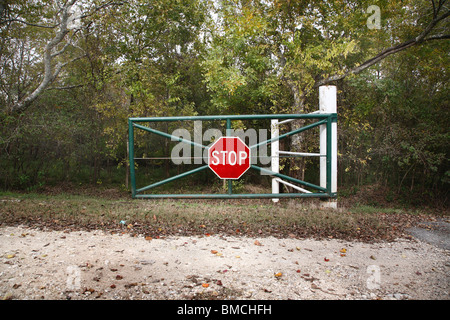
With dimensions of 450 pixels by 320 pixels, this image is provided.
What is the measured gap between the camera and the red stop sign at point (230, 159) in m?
3.09

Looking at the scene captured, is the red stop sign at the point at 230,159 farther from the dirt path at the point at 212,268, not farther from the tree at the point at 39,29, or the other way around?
the tree at the point at 39,29

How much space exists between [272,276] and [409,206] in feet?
40.6

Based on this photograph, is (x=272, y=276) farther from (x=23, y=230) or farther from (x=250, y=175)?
(x=250, y=175)

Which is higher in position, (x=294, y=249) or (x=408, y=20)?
(x=408, y=20)

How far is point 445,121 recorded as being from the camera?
37.9ft

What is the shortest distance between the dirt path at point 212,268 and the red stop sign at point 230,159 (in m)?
0.99

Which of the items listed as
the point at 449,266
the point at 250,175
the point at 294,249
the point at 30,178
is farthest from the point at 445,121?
the point at 30,178

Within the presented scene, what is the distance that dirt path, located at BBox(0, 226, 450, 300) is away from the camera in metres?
2.55

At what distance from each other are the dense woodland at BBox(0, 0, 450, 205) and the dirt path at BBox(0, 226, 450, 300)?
267 inches

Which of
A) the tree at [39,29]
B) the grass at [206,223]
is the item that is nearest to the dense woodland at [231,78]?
the tree at [39,29]

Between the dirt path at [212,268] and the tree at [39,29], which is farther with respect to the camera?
the tree at [39,29]

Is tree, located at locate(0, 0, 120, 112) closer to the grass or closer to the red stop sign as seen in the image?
the grass

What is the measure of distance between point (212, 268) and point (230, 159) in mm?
1151

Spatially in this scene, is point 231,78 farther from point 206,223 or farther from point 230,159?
point 230,159
